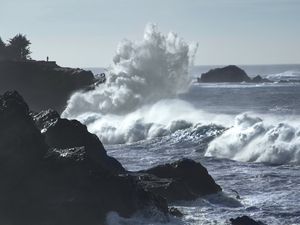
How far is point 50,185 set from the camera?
2064 cm

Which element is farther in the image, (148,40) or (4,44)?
(4,44)

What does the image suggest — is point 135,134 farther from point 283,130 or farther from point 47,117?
point 47,117

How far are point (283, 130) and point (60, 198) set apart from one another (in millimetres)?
20660

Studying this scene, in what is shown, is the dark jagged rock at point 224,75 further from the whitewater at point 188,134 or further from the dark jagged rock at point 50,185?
the dark jagged rock at point 50,185

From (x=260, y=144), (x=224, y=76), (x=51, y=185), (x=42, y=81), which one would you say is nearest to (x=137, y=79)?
(x=42, y=81)

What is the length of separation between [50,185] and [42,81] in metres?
46.3

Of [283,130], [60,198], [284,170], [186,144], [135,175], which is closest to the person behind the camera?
[60,198]

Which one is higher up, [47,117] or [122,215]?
[47,117]

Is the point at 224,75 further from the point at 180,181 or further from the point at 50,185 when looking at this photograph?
the point at 50,185

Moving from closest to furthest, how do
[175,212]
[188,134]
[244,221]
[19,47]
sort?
1. [244,221]
2. [175,212]
3. [188,134]
4. [19,47]

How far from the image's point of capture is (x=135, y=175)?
83.3ft

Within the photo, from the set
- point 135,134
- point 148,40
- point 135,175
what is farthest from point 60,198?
point 148,40

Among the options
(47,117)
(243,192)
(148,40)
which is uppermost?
(148,40)

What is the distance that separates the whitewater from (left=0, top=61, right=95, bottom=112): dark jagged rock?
8.60 ft
